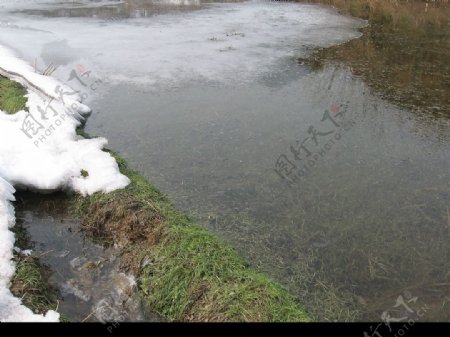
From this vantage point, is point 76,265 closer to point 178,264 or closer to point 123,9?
point 178,264

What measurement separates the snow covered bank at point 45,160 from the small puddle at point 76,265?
9.2 inches

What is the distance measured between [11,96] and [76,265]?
461cm

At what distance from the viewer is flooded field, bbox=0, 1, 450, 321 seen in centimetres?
407

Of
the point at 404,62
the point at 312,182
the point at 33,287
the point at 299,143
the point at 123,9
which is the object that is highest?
the point at 123,9

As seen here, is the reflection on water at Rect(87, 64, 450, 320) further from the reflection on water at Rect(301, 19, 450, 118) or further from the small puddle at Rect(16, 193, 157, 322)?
the small puddle at Rect(16, 193, 157, 322)

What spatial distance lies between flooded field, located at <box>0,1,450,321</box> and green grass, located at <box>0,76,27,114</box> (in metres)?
1.15

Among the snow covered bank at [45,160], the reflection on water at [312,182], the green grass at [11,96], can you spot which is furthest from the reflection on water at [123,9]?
the snow covered bank at [45,160]

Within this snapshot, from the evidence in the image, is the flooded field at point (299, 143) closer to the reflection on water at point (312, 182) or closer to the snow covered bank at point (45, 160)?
the reflection on water at point (312, 182)

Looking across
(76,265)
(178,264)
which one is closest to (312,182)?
(178,264)

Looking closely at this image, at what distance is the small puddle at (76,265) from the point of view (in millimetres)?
3609

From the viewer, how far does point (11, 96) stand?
7.43 meters

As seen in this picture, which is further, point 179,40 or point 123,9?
point 123,9

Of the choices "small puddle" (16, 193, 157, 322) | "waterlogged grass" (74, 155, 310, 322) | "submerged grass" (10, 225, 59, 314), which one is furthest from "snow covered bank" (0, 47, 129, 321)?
"waterlogged grass" (74, 155, 310, 322)
